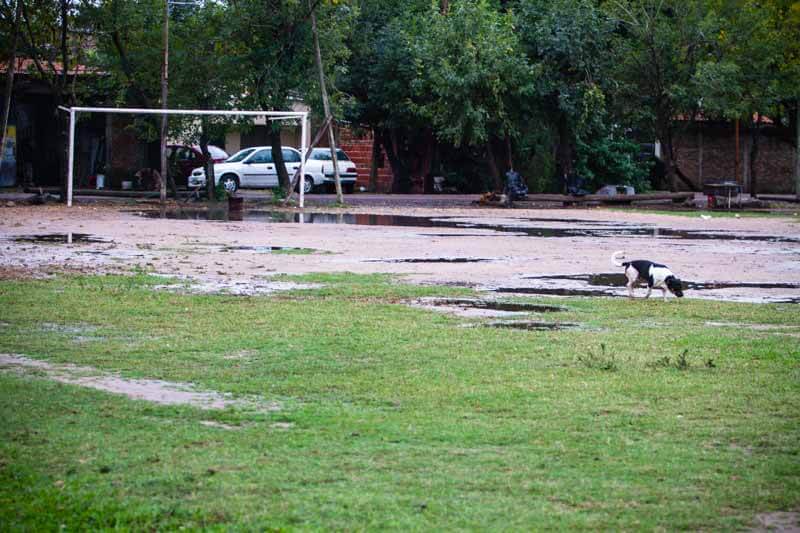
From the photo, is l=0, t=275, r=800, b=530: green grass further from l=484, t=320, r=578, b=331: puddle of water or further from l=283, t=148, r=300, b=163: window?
l=283, t=148, r=300, b=163: window

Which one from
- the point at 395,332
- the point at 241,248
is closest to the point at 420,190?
the point at 241,248

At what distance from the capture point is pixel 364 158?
53.2 metres

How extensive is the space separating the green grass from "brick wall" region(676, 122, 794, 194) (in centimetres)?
4371

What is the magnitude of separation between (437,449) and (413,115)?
3827 centimetres

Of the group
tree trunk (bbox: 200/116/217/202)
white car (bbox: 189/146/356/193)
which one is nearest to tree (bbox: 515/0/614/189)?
white car (bbox: 189/146/356/193)

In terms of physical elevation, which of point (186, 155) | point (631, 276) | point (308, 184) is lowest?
point (631, 276)

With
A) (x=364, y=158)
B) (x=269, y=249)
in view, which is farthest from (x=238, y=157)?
(x=269, y=249)

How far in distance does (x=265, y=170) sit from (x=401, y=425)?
130 ft

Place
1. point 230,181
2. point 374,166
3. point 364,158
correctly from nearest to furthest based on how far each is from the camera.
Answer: point 230,181, point 374,166, point 364,158

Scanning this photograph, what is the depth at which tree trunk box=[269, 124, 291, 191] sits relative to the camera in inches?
1457

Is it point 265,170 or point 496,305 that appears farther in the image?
point 265,170

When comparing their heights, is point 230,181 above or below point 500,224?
above

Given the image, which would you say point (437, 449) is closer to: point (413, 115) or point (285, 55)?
point (285, 55)

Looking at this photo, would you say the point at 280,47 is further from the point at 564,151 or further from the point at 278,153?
the point at 564,151
